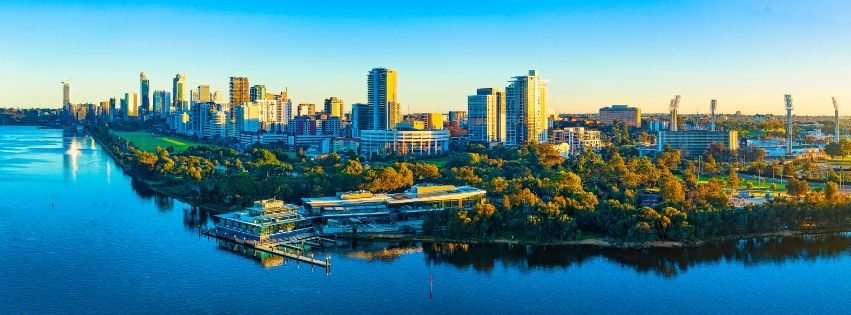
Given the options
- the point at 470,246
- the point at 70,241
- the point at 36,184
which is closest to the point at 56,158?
the point at 36,184

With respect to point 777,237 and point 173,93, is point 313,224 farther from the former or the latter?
point 173,93

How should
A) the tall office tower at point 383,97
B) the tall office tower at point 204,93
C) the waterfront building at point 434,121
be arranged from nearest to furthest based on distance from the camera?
the tall office tower at point 383,97 < the waterfront building at point 434,121 < the tall office tower at point 204,93

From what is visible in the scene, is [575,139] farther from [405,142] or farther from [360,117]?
[360,117]

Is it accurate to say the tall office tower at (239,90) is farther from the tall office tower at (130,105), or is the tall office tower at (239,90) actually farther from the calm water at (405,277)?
the calm water at (405,277)

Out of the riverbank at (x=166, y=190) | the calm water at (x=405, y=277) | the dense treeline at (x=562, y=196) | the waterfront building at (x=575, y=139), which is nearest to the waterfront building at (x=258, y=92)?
the riverbank at (x=166, y=190)

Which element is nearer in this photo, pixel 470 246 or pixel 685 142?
pixel 470 246

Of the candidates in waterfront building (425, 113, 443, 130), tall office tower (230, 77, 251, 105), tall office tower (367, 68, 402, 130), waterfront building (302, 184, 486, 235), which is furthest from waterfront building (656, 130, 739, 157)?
tall office tower (230, 77, 251, 105)
